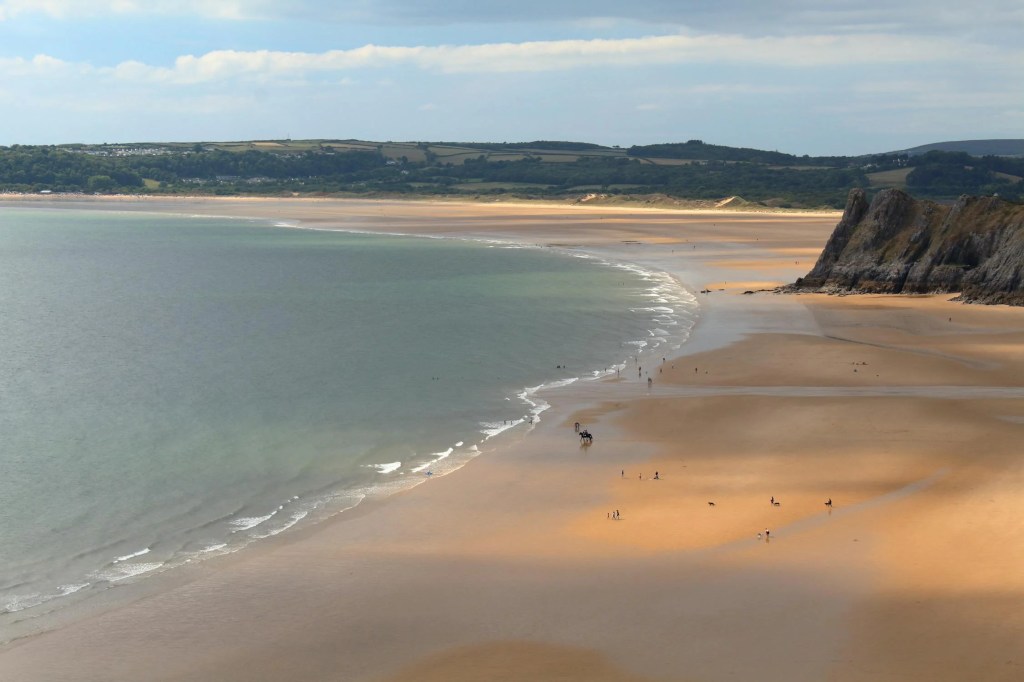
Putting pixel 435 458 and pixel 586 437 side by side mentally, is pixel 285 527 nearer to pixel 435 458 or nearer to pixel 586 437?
pixel 435 458

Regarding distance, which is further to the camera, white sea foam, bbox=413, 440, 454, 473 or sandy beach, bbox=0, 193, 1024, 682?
white sea foam, bbox=413, 440, 454, 473

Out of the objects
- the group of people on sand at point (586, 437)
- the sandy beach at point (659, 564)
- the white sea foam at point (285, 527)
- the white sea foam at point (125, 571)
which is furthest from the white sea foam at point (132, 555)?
the group of people on sand at point (586, 437)

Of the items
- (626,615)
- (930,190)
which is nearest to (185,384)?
(626,615)

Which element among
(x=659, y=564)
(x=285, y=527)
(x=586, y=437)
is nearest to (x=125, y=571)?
(x=285, y=527)

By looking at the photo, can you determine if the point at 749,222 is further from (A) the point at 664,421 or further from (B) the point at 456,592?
(B) the point at 456,592

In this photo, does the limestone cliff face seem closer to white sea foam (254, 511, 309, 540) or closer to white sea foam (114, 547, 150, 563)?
white sea foam (254, 511, 309, 540)

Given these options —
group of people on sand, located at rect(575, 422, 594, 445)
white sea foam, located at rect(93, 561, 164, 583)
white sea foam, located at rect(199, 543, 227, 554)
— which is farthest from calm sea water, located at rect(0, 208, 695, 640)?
group of people on sand, located at rect(575, 422, 594, 445)
